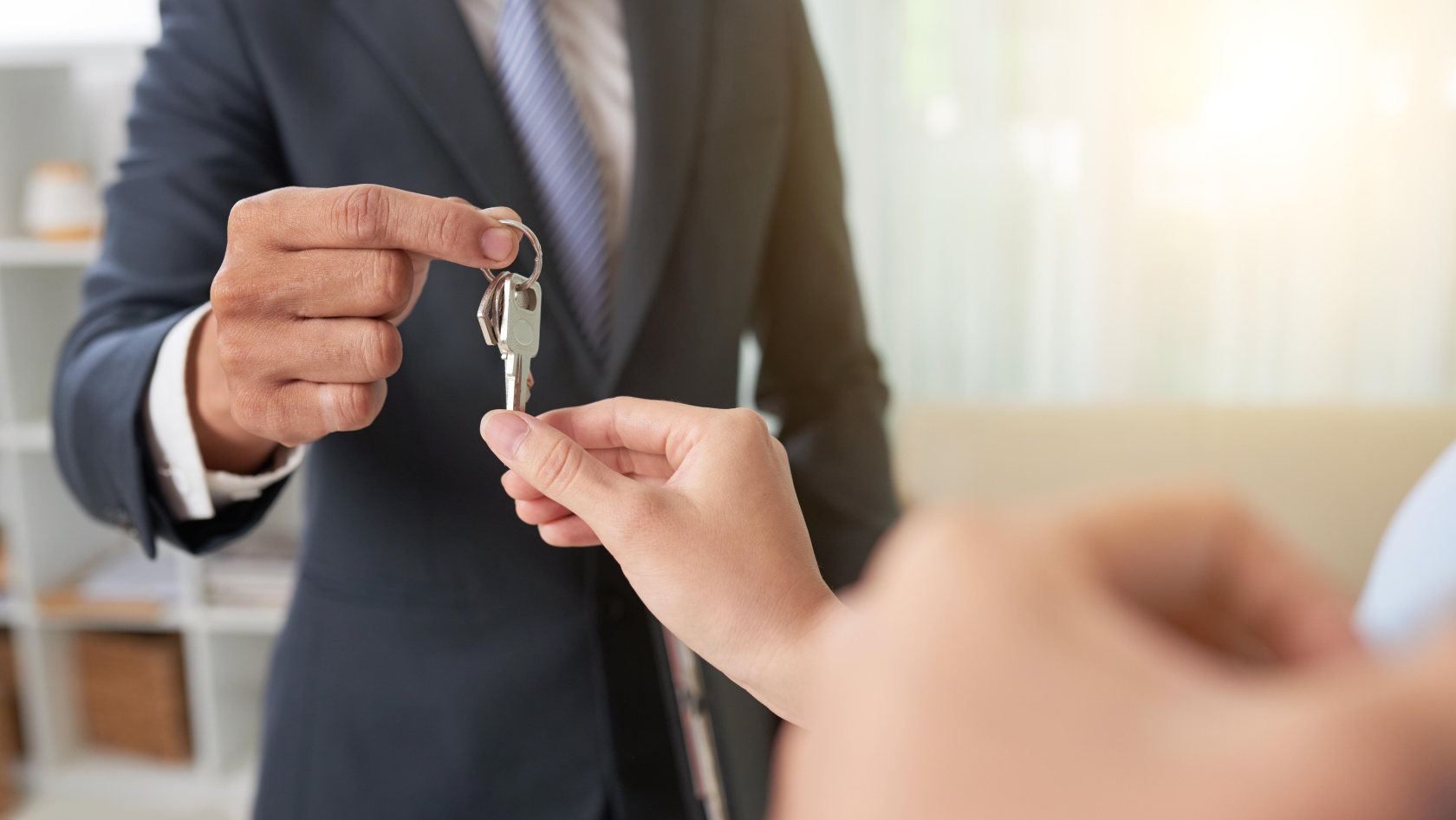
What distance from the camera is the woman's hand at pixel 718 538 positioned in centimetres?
25

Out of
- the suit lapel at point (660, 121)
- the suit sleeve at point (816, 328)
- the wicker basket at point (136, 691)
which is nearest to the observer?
the suit lapel at point (660, 121)

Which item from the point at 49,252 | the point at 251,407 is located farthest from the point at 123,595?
the point at 251,407

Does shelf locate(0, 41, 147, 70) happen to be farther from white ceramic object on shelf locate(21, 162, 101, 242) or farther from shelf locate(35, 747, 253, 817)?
shelf locate(35, 747, 253, 817)

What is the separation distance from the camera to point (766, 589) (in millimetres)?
254

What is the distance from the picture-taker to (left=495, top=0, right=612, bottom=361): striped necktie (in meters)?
0.40

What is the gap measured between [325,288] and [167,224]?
18 cm

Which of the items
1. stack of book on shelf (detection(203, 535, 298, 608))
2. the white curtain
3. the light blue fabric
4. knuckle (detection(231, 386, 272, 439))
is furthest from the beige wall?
stack of book on shelf (detection(203, 535, 298, 608))

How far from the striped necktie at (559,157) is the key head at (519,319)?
0.07 meters

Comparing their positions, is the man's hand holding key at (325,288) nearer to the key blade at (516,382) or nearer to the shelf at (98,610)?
the key blade at (516,382)

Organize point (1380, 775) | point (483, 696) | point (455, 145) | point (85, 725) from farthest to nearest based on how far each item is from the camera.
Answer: point (85, 725) → point (483, 696) → point (455, 145) → point (1380, 775)

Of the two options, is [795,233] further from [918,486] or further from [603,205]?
[918,486]

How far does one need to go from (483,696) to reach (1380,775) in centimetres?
47

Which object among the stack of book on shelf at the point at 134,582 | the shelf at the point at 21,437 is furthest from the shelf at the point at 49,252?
the stack of book on shelf at the point at 134,582

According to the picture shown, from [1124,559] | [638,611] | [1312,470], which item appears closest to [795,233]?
[638,611]
